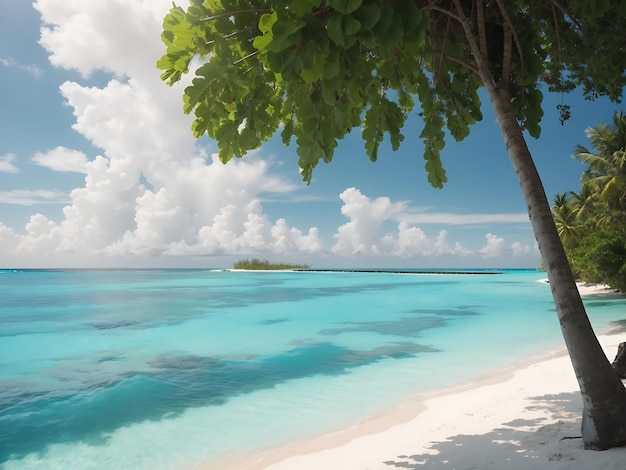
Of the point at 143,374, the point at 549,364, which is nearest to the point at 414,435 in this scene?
the point at 549,364

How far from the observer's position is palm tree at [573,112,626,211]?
71.5ft

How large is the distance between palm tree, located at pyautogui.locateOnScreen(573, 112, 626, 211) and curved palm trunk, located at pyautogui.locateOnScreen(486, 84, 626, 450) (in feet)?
73.5

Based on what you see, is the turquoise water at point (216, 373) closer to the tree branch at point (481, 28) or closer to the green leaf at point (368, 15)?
the tree branch at point (481, 28)

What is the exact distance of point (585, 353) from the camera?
3.09 metres

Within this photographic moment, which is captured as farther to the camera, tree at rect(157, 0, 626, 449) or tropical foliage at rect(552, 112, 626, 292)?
tropical foliage at rect(552, 112, 626, 292)

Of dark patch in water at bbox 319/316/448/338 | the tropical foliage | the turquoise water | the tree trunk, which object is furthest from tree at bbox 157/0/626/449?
the tropical foliage

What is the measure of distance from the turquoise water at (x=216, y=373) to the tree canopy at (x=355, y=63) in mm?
4370

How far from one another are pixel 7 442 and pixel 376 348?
8.72 m

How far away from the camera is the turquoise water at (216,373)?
6.06 metres

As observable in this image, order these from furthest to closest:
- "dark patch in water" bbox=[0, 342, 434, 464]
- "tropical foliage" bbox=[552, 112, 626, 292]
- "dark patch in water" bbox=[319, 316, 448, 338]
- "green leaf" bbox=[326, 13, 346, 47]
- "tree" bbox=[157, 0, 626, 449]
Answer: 1. "tropical foliage" bbox=[552, 112, 626, 292]
2. "dark patch in water" bbox=[319, 316, 448, 338]
3. "dark patch in water" bbox=[0, 342, 434, 464]
4. "tree" bbox=[157, 0, 626, 449]
5. "green leaf" bbox=[326, 13, 346, 47]

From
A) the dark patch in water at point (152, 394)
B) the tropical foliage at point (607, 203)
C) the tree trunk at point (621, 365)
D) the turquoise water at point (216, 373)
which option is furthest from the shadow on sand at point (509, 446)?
the tropical foliage at point (607, 203)

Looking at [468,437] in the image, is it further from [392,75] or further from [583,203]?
[583,203]

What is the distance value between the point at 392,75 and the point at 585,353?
2726mm

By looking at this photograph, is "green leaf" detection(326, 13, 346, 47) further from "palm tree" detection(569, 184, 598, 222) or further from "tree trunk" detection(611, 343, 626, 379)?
"palm tree" detection(569, 184, 598, 222)
